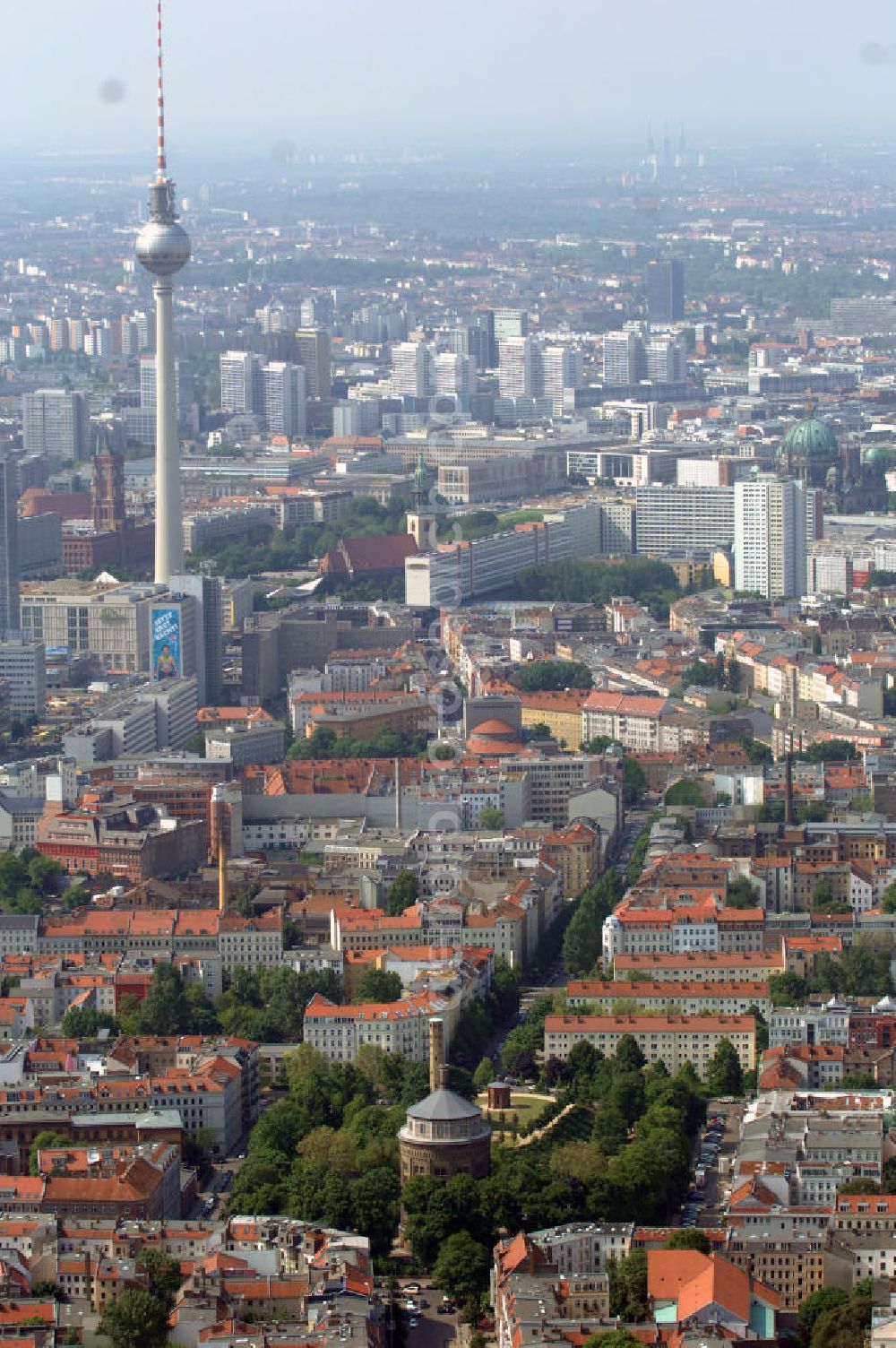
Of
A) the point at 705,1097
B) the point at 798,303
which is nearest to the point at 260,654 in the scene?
the point at 705,1097

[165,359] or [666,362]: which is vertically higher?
[165,359]

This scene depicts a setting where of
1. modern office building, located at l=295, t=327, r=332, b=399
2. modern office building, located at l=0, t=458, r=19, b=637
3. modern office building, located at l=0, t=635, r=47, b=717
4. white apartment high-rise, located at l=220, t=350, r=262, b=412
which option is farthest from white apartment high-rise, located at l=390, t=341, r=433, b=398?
modern office building, located at l=0, t=635, r=47, b=717

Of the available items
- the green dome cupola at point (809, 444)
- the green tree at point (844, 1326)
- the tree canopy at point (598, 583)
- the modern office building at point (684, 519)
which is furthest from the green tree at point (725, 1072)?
the green dome cupola at point (809, 444)

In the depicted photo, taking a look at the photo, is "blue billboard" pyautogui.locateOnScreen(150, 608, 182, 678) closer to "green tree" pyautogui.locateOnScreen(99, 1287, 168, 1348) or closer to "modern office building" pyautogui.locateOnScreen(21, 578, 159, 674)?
"modern office building" pyautogui.locateOnScreen(21, 578, 159, 674)

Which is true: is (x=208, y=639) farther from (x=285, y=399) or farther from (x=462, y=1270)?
(x=285, y=399)

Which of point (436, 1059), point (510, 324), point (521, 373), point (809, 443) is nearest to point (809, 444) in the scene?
point (809, 443)

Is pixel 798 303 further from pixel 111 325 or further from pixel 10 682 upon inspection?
pixel 10 682
